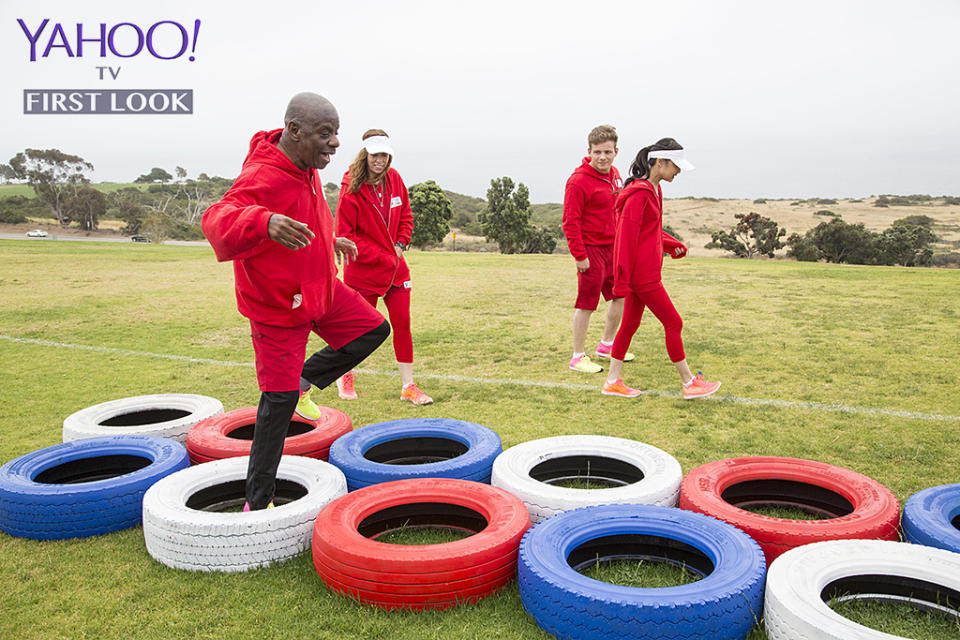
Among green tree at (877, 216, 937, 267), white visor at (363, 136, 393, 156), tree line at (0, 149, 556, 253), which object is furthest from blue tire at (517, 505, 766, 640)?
tree line at (0, 149, 556, 253)

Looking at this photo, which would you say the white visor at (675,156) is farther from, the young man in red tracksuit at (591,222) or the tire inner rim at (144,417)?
the tire inner rim at (144,417)

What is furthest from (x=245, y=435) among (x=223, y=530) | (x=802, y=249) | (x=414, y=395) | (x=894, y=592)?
(x=802, y=249)

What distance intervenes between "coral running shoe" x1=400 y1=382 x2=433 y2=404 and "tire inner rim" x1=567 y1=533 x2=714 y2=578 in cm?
290

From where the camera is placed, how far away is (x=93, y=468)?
4055mm

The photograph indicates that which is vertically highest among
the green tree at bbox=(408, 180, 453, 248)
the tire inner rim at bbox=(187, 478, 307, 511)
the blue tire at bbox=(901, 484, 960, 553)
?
the green tree at bbox=(408, 180, 453, 248)

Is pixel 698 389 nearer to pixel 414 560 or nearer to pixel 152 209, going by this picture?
pixel 414 560

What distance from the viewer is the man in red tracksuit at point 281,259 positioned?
9.89ft

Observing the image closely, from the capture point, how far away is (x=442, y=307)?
11.9m

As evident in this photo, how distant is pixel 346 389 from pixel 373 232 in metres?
1.46

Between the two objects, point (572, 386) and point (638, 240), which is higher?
point (638, 240)

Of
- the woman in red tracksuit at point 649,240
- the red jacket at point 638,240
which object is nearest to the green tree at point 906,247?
the woman in red tracksuit at point 649,240

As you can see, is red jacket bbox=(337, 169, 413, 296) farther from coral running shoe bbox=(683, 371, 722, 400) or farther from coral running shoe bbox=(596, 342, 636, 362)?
coral running shoe bbox=(596, 342, 636, 362)

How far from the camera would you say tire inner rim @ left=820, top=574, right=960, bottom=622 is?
2.49 metres

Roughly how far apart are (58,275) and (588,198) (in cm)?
1639
